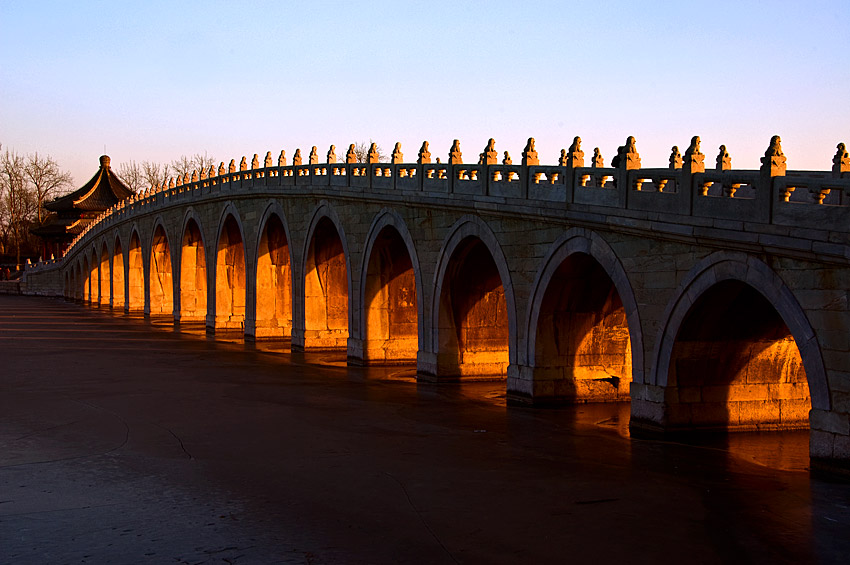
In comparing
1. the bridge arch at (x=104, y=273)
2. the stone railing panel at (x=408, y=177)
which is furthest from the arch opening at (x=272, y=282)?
the bridge arch at (x=104, y=273)

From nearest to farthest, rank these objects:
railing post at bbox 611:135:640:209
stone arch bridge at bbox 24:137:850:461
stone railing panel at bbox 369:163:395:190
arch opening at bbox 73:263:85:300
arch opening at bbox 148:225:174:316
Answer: stone arch bridge at bbox 24:137:850:461
railing post at bbox 611:135:640:209
stone railing panel at bbox 369:163:395:190
arch opening at bbox 148:225:174:316
arch opening at bbox 73:263:85:300

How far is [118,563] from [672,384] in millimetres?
8691

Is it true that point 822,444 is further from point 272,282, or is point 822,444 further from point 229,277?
point 229,277

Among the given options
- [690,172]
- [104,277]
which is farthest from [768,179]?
[104,277]

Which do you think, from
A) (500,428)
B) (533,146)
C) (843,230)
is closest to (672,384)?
(500,428)

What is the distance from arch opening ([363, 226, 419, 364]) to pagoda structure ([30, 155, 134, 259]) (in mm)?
55449

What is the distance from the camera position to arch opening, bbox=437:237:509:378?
19.7 m

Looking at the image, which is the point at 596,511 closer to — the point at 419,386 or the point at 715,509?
the point at 715,509

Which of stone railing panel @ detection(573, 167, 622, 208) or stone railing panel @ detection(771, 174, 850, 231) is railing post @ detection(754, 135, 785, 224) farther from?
stone railing panel @ detection(573, 167, 622, 208)

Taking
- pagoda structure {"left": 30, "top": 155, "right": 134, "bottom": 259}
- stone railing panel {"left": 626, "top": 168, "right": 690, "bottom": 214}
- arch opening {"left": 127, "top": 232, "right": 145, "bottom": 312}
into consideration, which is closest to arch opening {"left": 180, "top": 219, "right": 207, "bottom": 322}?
arch opening {"left": 127, "top": 232, "right": 145, "bottom": 312}

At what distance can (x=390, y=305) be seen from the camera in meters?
23.3

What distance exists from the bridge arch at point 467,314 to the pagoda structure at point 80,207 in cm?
5920

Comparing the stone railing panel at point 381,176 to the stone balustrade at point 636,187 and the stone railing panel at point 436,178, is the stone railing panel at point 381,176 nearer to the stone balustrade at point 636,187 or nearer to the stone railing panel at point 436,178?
the stone balustrade at point 636,187

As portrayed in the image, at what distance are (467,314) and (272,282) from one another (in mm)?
12152
